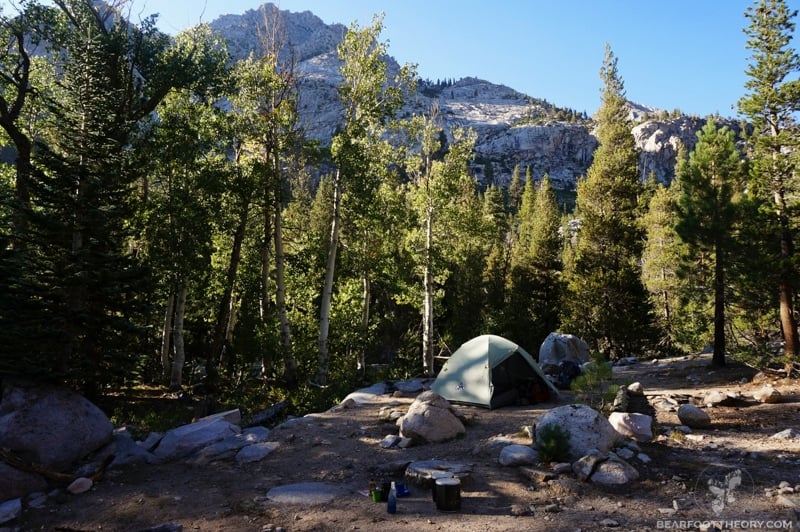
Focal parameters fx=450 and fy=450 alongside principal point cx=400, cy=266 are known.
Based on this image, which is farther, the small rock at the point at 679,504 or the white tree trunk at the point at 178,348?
the white tree trunk at the point at 178,348

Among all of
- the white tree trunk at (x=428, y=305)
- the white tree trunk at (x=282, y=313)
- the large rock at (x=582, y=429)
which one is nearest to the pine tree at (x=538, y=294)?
the white tree trunk at (x=428, y=305)

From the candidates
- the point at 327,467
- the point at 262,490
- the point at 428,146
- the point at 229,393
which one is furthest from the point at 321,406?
the point at 428,146

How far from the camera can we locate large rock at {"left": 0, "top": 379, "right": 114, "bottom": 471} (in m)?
8.41

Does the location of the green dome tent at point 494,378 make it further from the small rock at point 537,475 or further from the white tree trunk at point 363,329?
the white tree trunk at point 363,329

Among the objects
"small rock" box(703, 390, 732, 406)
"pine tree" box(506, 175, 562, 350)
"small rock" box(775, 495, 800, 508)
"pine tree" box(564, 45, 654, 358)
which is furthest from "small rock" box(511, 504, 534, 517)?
"pine tree" box(506, 175, 562, 350)

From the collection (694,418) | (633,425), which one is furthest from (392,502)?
(694,418)

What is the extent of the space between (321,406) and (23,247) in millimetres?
9840

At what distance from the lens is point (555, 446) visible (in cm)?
812

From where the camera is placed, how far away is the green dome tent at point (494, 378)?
13.9 m

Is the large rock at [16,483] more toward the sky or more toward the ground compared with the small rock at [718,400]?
more toward the ground

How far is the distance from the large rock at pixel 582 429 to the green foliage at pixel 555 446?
0.11m

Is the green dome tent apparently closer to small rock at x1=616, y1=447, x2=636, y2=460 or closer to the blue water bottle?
small rock at x1=616, y1=447, x2=636, y2=460

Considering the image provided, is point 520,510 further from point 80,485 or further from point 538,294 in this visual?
point 538,294

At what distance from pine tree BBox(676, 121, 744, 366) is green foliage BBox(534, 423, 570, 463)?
49.1ft
